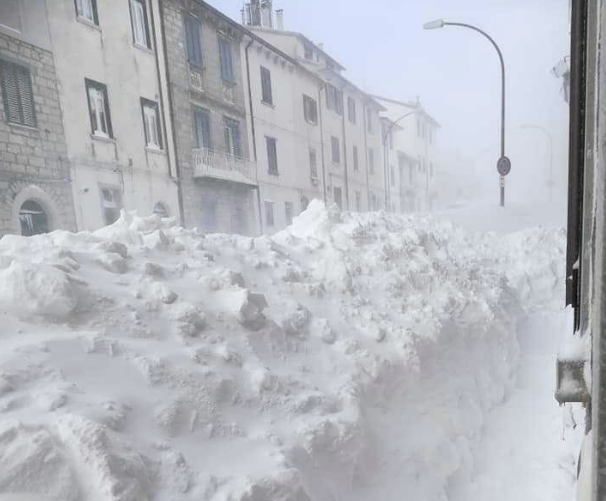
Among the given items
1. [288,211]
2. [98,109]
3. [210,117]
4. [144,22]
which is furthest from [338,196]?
[98,109]

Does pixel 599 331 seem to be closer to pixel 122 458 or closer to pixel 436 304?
pixel 122 458

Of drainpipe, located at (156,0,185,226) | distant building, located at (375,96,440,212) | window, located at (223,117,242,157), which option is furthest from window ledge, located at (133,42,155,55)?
distant building, located at (375,96,440,212)

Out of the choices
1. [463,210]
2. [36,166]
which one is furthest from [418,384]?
[463,210]

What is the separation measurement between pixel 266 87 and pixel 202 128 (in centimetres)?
130

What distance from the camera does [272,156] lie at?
5.61 metres

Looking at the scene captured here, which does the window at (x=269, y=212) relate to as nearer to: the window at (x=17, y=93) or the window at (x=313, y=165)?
the window at (x=313, y=165)

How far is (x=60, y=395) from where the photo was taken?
1.46 m

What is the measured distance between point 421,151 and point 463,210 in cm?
161

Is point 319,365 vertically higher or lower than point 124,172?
lower

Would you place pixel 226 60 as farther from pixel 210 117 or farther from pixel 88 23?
pixel 88 23

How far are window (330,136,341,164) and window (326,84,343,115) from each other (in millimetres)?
423

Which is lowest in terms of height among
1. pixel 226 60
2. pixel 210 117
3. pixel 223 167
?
pixel 223 167

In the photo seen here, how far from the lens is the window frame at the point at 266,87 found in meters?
5.59

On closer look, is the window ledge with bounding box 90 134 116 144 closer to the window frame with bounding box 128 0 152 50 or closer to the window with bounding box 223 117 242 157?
the window frame with bounding box 128 0 152 50
